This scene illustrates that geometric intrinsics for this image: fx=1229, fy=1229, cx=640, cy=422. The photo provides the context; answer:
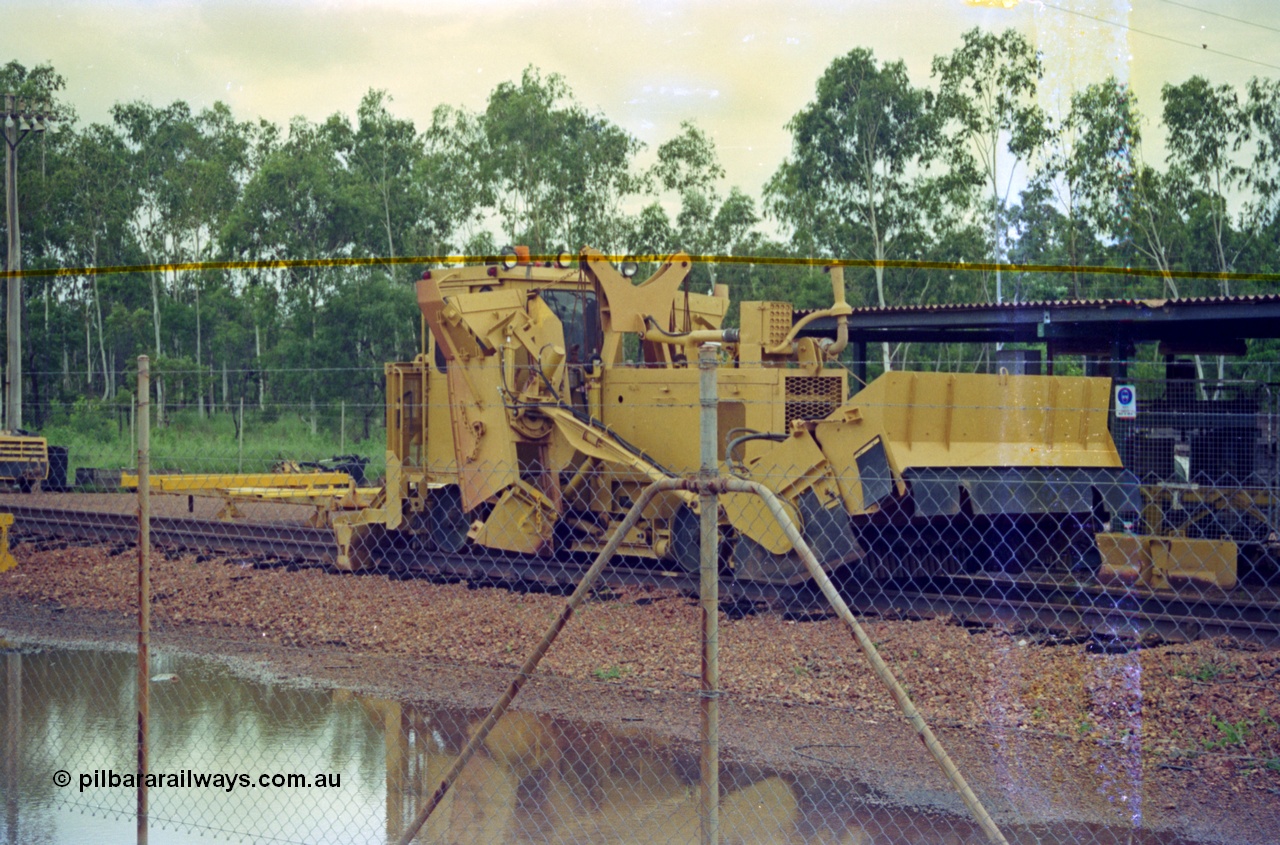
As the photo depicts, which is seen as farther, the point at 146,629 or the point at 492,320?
the point at 492,320

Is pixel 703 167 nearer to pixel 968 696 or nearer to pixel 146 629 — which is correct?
pixel 968 696

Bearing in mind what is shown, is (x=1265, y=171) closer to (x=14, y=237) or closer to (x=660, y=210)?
(x=660, y=210)

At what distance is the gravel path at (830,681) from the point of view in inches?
240

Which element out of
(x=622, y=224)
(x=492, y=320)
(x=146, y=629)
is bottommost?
(x=146, y=629)

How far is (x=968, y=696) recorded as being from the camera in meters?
7.53

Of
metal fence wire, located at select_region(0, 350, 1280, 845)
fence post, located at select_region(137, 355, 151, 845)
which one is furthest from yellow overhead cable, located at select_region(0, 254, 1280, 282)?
fence post, located at select_region(137, 355, 151, 845)

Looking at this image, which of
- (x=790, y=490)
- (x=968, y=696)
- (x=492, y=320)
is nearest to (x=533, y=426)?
(x=492, y=320)

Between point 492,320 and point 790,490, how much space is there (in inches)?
147

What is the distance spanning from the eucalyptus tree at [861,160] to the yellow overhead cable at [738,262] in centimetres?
82

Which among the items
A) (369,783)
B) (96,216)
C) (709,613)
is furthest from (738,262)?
(709,613)

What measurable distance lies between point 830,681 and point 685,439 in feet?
13.5

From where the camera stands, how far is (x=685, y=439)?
11734mm

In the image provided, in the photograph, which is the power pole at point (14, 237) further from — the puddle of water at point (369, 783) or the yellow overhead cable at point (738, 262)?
the puddle of water at point (369, 783)

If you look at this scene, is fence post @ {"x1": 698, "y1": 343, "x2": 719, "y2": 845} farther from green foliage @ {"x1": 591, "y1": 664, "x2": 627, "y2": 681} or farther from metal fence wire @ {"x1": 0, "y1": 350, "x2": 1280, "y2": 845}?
green foliage @ {"x1": 591, "y1": 664, "x2": 627, "y2": 681}
